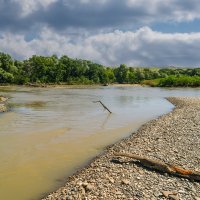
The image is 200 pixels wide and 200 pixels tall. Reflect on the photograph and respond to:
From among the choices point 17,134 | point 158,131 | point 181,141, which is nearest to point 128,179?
point 181,141

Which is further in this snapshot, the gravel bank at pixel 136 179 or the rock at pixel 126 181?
the rock at pixel 126 181

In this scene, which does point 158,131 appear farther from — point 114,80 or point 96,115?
point 114,80

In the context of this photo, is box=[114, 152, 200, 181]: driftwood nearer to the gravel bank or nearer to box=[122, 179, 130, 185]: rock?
the gravel bank

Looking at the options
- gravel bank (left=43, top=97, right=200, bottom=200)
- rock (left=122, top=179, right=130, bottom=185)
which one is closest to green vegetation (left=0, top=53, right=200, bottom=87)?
gravel bank (left=43, top=97, right=200, bottom=200)

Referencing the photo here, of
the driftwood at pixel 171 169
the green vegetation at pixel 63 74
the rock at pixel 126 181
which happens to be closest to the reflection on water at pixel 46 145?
the rock at pixel 126 181

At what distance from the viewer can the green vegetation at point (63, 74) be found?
154m

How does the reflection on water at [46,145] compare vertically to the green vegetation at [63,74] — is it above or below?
below

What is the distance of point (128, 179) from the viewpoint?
13617 mm

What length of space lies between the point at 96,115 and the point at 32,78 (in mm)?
127490

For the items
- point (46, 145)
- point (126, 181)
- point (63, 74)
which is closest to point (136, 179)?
point (126, 181)

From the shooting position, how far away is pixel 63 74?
557ft

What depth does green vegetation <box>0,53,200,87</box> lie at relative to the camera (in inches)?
6048

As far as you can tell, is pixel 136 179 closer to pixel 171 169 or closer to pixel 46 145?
pixel 171 169

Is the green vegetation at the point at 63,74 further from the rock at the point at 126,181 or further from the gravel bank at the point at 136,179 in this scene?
the rock at the point at 126,181
